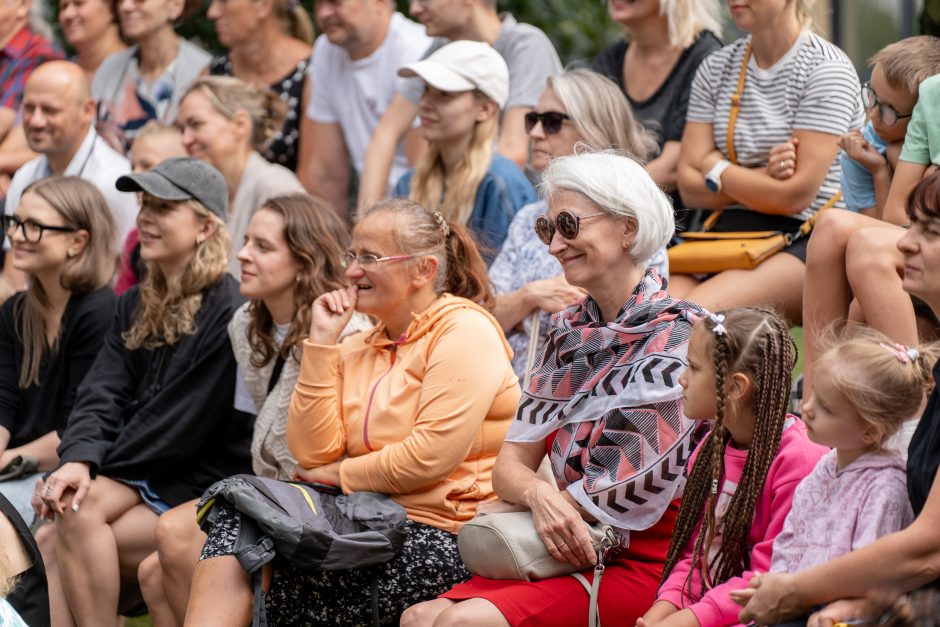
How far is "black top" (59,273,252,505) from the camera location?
4648mm

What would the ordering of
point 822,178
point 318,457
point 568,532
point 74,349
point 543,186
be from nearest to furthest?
point 568,532 < point 543,186 < point 318,457 < point 822,178 < point 74,349

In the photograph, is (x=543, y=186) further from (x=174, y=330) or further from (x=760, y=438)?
(x=174, y=330)

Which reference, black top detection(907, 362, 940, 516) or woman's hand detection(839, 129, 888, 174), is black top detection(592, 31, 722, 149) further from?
black top detection(907, 362, 940, 516)

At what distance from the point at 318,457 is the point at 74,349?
5.17ft

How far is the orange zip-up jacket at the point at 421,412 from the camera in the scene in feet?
12.8

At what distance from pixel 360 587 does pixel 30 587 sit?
42.3 inches

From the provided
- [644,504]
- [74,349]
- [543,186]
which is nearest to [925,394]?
[644,504]

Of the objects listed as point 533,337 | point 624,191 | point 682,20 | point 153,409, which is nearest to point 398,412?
point 533,337

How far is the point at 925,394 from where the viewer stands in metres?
2.85

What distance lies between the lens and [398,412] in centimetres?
402

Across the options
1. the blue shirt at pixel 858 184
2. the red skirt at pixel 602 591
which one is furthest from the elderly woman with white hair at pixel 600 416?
the blue shirt at pixel 858 184

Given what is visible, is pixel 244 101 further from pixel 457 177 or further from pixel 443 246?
pixel 443 246

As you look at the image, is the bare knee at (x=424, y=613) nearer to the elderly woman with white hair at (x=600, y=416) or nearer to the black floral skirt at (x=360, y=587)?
the elderly woman with white hair at (x=600, y=416)

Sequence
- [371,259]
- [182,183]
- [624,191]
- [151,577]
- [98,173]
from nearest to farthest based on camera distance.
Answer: [624,191], [371,259], [151,577], [182,183], [98,173]
